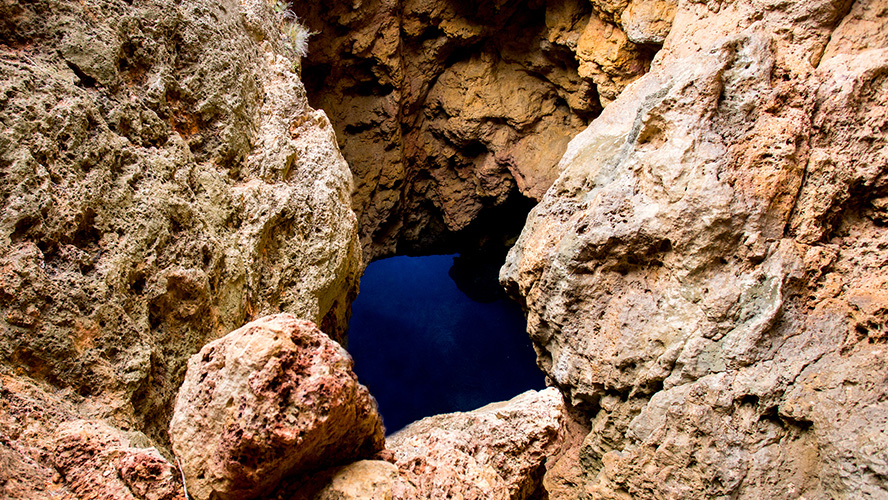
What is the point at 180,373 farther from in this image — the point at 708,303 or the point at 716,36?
the point at 716,36

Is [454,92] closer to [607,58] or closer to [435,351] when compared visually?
[607,58]

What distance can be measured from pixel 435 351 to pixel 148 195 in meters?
9.09

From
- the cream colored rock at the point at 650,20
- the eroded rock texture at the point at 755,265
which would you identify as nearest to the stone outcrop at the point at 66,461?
the eroded rock texture at the point at 755,265

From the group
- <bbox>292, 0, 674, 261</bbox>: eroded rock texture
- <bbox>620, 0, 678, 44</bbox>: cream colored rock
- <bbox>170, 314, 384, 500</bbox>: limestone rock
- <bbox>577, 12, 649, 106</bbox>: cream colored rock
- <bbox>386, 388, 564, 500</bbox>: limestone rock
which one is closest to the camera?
<bbox>170, 314, 384, 500</bbox>: limestone rock

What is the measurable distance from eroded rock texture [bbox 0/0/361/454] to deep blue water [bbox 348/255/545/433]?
7032mm

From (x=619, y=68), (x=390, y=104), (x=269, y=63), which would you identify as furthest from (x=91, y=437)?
(x=390, y=104)

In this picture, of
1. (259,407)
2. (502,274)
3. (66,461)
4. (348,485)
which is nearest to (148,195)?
(66,461)

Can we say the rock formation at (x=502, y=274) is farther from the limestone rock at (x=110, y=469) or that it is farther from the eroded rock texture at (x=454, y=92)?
the eroded rock texture at (x=454, y=92)

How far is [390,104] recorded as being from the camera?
6.60m

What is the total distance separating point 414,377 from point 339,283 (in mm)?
7300

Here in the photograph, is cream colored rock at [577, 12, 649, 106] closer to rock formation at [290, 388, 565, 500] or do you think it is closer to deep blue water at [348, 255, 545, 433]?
rock formation at [290, 388, 565, 500]

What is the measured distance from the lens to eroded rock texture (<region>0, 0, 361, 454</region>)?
1.95 m

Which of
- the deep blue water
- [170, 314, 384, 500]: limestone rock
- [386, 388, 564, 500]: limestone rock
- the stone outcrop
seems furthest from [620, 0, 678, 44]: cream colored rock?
the deep blue water

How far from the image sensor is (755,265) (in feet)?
9.40
